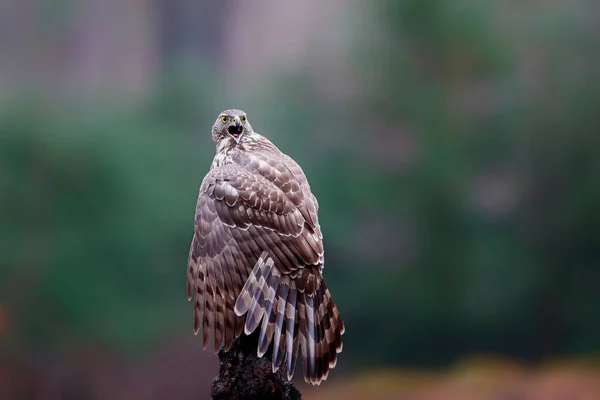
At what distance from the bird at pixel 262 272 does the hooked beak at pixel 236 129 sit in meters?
0.24

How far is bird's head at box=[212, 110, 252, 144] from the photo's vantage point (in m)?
→ 3.19

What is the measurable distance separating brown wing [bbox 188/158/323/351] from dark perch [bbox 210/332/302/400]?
0.22 ft

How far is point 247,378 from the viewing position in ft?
9.12

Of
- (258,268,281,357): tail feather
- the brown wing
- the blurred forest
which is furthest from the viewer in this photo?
the blurred forest

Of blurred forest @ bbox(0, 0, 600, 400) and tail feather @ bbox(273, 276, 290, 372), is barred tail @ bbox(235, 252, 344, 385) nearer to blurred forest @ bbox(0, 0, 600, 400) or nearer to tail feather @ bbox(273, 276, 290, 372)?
tail feather @ bbox(273, 276, 290, 372)

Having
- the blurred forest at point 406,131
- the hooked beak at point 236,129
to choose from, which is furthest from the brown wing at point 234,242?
the blurred forest at point 406,131

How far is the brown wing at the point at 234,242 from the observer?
2.87m

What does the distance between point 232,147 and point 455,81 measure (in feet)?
7.00

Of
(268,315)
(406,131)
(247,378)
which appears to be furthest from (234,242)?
(406,131)

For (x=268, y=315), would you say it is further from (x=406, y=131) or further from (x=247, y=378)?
(x=406, y=131)

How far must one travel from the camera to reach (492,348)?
4.71 metres

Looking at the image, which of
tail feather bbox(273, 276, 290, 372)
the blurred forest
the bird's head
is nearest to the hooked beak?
the bird's head

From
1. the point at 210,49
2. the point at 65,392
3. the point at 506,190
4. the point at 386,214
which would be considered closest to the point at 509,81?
the point at 506,190

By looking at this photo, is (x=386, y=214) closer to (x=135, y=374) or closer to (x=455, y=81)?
(x=455, y=81)
